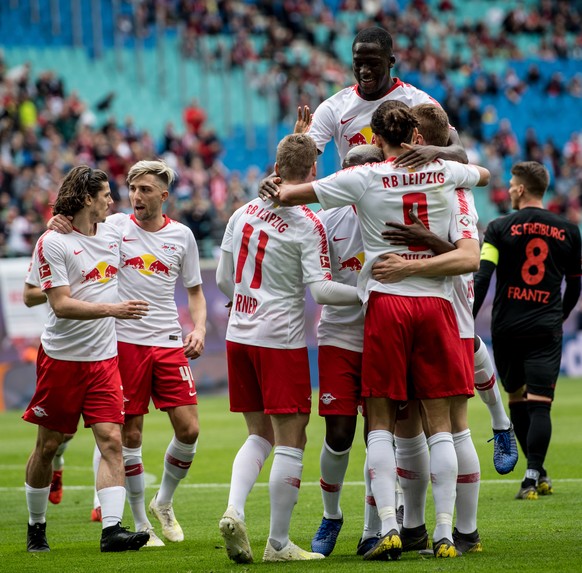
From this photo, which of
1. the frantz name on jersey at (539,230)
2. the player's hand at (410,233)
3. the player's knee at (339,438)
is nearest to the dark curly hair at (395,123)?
the player's hand at (410,233)

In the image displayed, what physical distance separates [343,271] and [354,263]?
3.4 inches

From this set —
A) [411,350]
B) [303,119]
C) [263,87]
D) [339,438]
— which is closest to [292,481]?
[339,438]

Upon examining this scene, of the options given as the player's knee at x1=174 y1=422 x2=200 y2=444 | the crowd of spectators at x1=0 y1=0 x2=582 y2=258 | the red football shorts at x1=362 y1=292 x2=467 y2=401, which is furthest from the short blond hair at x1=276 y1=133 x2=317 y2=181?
the crowd of spectators at x1=0 y1=0 x2=582 y2=258

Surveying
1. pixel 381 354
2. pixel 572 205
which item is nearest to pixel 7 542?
pixel 381 354

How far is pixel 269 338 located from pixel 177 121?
2392 centimetres

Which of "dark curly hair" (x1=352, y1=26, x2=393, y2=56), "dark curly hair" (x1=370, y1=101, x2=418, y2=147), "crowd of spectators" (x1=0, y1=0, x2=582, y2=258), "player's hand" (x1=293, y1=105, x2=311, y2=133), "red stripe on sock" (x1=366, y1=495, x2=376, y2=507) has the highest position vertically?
"crowd of spectators" (x1=0, y1=0, x2=582, y2=258)

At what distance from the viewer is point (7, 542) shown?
26.6ft

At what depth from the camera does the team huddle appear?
6.57 metres

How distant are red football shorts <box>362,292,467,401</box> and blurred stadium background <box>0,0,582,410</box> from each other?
13.7m

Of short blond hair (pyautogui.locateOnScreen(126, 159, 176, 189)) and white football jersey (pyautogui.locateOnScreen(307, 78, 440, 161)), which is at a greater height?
white football jersey (pyautogui.locateOnScreen(307, 78, 440, 161))

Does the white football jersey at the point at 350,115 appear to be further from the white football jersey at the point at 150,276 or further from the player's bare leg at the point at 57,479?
the player's bare leg at the point at 57,479

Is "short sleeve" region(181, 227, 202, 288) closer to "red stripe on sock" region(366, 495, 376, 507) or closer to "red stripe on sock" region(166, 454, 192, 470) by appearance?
"red stripe on sock" region(166, 454, 192, 470)

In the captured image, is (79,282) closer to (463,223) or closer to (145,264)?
(145,264)

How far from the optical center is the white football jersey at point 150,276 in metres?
8.14
